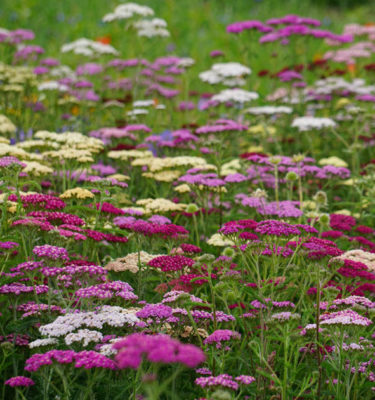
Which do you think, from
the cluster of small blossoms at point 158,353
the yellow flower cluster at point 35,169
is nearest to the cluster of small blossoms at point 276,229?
the cluster of small blossoms at point 158,353

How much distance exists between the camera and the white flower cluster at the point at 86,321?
Answer: 9.24 feet

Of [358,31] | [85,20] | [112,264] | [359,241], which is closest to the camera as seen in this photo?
[112,264]

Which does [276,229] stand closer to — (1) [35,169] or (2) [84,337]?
(2) [84,337]

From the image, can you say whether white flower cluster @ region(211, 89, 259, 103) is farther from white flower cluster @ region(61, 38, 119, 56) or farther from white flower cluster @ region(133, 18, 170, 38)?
white flower cluster @ region(61, 38, 119, 56)

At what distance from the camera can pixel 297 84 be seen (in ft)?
26.7

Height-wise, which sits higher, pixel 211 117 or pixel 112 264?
pixel 211 117

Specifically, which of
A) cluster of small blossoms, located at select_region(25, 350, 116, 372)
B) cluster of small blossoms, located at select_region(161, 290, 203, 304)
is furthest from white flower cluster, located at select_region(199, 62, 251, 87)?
cluster of small blossoms, located at select_region(25, 350, 116, 372)

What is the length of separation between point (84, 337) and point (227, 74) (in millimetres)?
5251

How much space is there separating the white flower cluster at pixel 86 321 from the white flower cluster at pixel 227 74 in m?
5.00

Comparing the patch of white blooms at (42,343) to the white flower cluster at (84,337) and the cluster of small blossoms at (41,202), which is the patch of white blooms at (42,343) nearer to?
the white flower cluster at (84,337)

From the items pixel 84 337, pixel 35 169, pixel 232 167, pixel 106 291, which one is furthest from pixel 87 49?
pixel 84 337

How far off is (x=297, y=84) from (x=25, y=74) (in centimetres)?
342

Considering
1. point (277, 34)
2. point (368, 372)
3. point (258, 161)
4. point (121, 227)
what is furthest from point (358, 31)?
point (368, 372)

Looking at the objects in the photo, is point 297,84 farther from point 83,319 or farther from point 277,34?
point 83,319
